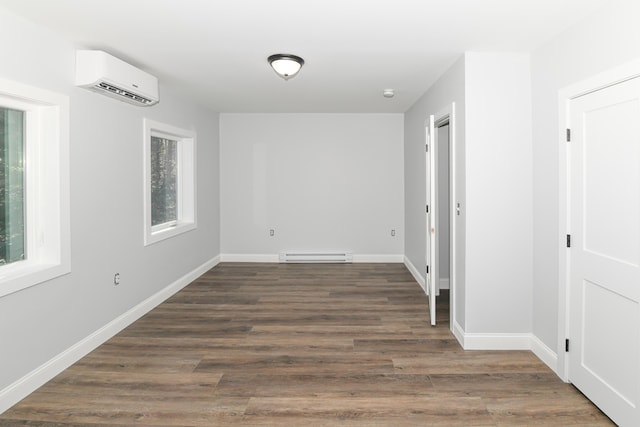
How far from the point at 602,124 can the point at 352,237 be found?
4623 millimetres

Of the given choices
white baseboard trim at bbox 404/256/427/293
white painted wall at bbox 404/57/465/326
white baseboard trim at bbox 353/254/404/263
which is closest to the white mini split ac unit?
white painted wall at bbox 404/57/465/326

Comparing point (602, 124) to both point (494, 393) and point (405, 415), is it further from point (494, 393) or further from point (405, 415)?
point (405, 415)

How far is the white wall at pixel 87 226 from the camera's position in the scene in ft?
8.30

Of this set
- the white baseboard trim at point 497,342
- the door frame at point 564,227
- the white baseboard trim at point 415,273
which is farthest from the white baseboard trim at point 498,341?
the white baseboard trim at point 415,273

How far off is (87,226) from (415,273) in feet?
13.4

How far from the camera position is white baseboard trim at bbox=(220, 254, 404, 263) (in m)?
6.73

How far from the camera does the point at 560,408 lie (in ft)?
7.81

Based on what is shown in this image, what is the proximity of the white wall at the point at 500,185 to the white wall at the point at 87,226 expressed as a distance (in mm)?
3058

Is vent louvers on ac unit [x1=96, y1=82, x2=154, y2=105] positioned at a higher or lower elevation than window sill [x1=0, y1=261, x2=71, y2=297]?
higher

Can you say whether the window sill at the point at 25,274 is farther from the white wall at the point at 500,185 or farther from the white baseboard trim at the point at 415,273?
the white baseboard trim at the point at 415,273

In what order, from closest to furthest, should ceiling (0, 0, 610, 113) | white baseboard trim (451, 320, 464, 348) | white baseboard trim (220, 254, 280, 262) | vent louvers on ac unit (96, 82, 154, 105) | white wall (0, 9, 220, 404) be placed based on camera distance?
ceiling (0, 0, 610, 113) → white wall (0, 9, 220, 404) → vent louvers on ac unit (96, 82, 154, 105) → white baseboard trim (451, 320, 464, 348) → white baseboard trim (220, 254, 280, 262)

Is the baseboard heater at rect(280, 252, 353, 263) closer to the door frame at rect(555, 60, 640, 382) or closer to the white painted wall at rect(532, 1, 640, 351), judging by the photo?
the white painted wall at rect(532, 1, 640, 351)

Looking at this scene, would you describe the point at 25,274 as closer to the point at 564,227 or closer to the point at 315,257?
the point at 564,227

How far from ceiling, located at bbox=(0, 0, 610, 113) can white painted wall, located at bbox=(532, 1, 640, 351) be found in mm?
110
